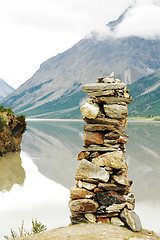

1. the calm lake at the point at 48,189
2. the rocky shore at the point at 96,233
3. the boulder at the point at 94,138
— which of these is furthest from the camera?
the calm lake at the point at 48,189

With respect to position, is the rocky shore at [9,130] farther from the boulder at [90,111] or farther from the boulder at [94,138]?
the boulder at [90,111]

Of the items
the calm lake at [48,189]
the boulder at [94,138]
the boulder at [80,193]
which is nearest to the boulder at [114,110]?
the boulder at [94,138]

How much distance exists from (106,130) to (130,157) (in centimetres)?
3451

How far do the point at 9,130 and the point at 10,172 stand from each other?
1621cm

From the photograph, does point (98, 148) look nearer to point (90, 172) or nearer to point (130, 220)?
point (90, 172)

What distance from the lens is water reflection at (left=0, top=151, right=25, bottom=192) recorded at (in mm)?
29459

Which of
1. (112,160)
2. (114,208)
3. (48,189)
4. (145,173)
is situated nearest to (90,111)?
A: (112,160)

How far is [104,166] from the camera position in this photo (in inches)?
485

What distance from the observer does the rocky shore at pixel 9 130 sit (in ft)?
153

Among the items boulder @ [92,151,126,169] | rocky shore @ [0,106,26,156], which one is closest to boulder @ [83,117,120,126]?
boulder @ [92,151,126,169]

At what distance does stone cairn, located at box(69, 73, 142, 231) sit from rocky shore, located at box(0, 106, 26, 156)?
3627cm

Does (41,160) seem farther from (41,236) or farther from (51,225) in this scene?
(41,236)

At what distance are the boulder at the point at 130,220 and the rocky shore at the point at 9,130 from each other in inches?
1477

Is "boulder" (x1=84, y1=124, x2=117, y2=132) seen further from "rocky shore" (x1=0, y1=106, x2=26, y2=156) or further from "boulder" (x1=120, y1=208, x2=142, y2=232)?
"rocky shore" (x1=0, y1=106, x2=26, y2=156)
